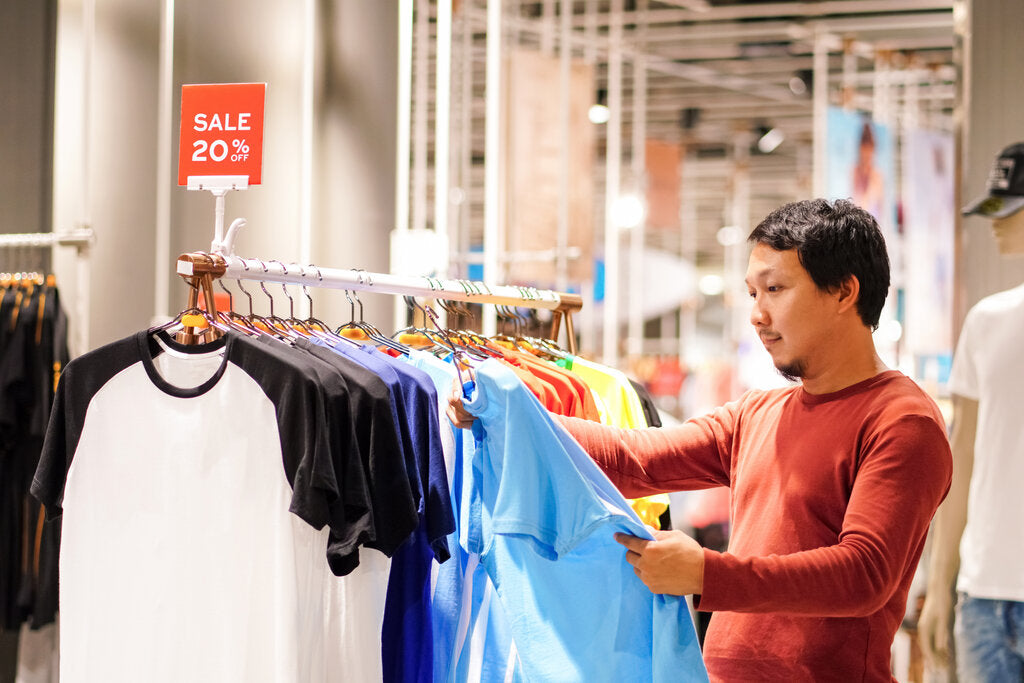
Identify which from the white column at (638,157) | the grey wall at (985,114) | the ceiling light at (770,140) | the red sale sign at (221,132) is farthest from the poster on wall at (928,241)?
the ceiling light at (770,140)

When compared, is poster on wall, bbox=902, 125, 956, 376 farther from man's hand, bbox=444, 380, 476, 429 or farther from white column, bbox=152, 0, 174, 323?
man's hand, bbox=444, 380, 476, 429

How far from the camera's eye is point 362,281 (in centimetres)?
219

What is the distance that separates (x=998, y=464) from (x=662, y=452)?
1694 millimetres

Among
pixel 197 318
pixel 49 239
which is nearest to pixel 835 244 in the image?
pixel 197 318

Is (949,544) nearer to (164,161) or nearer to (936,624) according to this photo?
(936,624)

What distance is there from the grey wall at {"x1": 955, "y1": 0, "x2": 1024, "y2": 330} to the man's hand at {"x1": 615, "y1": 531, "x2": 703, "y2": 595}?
2565 millimetres

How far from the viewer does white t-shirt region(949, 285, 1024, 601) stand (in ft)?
10.9

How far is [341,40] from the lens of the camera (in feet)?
11.6

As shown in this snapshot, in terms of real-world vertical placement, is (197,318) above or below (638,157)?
below

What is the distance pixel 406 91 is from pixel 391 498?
2.33 m

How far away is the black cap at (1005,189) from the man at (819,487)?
6.15 feet

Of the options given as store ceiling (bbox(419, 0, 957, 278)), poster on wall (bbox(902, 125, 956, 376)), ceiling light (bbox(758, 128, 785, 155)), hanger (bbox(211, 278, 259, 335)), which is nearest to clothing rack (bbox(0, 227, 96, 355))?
hanger (bbox(211, 278, 259, 335))

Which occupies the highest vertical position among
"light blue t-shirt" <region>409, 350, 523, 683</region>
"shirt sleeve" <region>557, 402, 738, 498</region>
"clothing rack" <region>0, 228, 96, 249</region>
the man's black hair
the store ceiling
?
the store ceiling

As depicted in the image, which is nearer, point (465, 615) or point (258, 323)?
point (465, 615)
